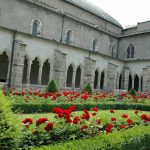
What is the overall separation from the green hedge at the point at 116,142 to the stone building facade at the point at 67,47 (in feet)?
39.2

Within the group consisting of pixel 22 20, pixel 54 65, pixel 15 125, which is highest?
pixel 22 20

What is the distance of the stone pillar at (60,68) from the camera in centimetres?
1988

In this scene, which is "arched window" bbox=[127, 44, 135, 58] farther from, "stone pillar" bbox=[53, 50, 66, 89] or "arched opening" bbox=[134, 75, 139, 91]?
"stone pillar" bbox=[53, 50, 66, 89]

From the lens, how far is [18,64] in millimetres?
17141

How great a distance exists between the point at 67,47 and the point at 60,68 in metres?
2.58

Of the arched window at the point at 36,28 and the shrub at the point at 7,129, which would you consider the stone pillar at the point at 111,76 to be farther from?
the shrub at the point at 7,129

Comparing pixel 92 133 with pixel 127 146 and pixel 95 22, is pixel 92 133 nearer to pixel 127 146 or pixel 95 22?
pixel 127 146

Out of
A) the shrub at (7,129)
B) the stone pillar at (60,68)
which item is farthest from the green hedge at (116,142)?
the stone pillar at (60,68)

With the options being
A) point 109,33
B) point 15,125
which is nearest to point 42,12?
point 109,33

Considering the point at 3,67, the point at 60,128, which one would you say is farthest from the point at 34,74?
the point at 60,128

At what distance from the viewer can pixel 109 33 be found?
103ft

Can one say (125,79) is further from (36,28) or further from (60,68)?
(36,28)

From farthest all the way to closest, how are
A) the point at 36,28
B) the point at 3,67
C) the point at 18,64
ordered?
the point at 36,28, the point at 3,67, the point at 18,64

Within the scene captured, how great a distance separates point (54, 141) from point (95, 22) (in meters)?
26.2
